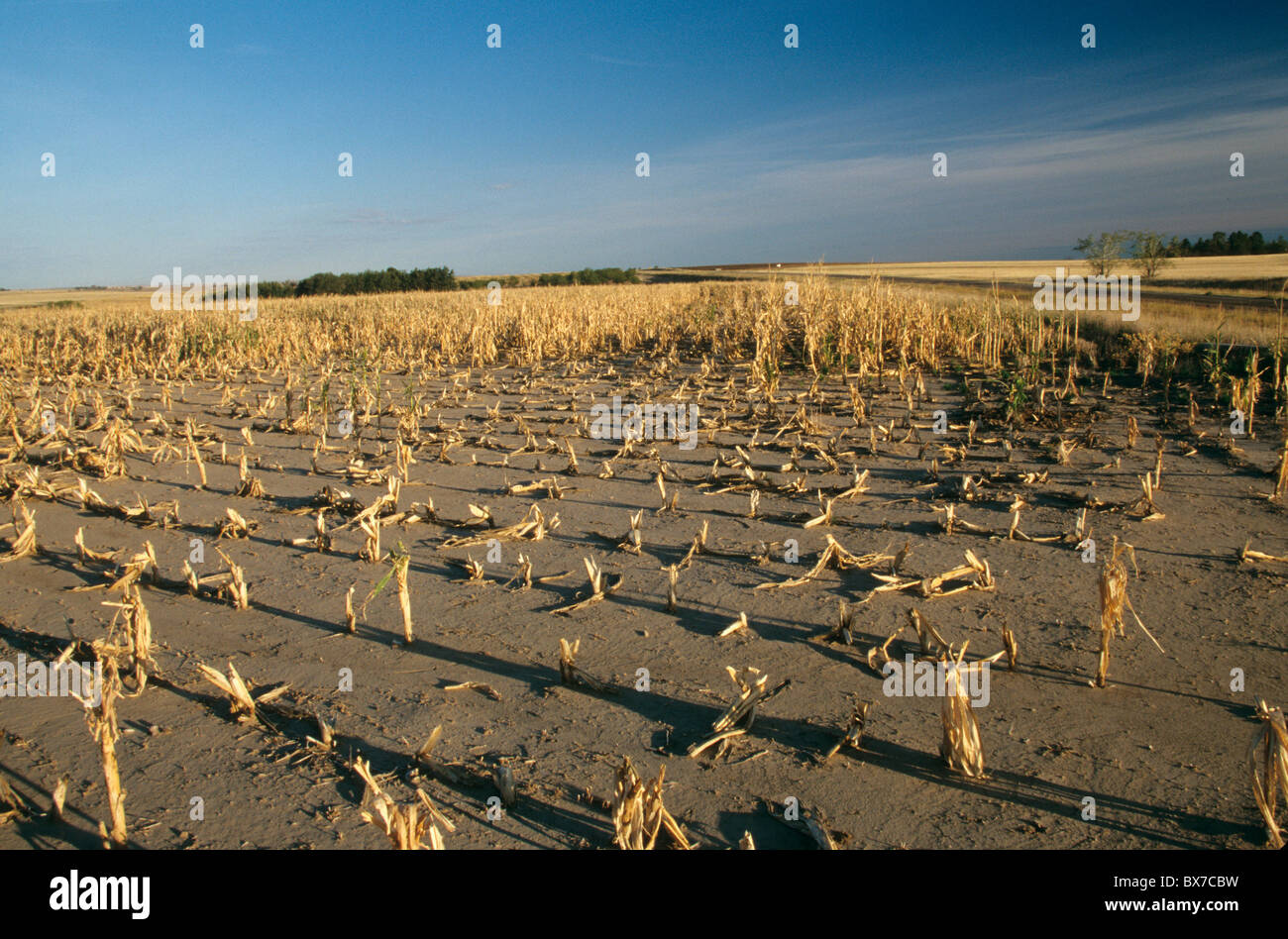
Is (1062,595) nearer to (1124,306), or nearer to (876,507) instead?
(876,507)

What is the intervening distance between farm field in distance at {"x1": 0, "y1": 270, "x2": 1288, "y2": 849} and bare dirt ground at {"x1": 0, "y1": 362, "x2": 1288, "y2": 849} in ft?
0.06

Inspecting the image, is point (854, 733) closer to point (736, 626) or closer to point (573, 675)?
point (736, 626)

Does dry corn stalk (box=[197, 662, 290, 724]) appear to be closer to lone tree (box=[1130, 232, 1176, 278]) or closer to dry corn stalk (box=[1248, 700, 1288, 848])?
dry corn stalk (box=[1248, 700, 1288, 848])

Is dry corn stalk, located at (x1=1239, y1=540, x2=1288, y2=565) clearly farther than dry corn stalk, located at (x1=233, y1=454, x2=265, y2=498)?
No

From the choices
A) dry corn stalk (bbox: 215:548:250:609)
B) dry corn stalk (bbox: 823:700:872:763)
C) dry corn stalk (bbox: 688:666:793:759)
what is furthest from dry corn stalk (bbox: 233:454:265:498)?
dry corn stalk (bbox: 823:700:872:763)

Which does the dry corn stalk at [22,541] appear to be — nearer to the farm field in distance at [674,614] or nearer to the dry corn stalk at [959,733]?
the farm field in distance at [674,614]

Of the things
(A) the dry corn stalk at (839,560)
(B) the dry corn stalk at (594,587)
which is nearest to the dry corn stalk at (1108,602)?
(A) the dry corn stalk at (839,560)

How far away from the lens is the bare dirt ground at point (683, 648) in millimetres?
2688

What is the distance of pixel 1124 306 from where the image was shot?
553 inches

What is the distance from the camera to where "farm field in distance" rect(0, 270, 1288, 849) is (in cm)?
272

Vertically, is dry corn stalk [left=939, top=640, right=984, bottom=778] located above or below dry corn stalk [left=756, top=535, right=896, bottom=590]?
below

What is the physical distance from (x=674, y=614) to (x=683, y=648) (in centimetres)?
37
